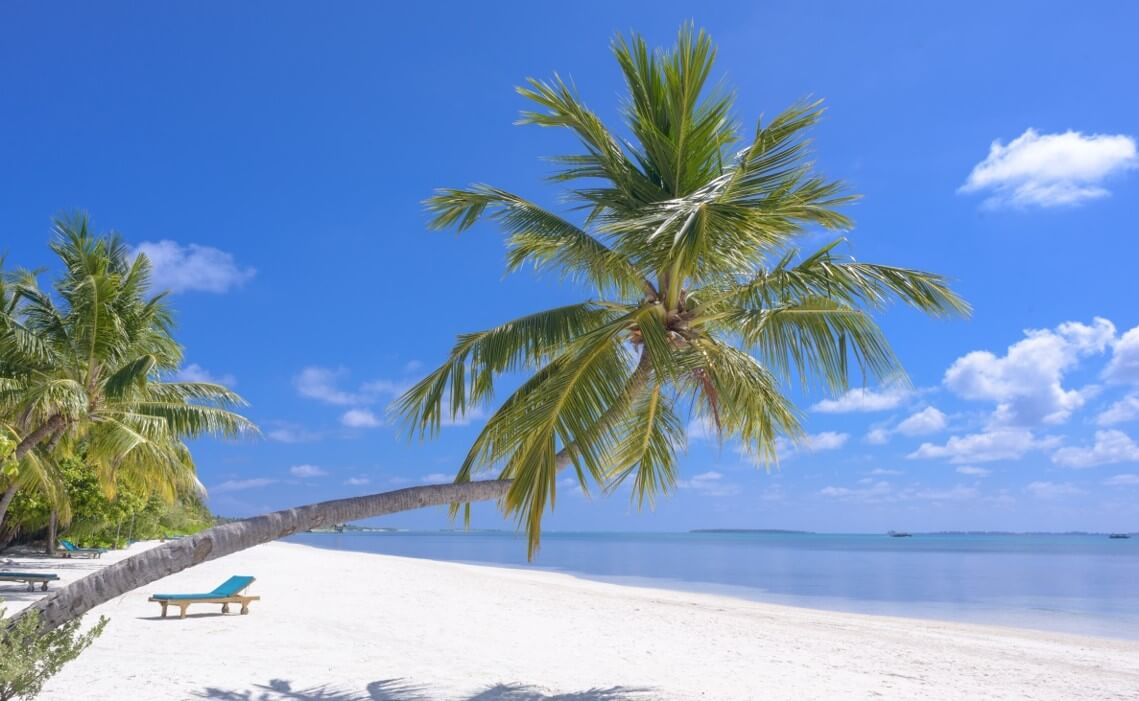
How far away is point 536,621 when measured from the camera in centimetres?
1240

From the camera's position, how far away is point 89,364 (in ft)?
38.5

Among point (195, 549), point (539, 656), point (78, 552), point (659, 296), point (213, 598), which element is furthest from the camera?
point (78, 552)

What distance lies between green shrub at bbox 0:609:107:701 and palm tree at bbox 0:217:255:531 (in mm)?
7137

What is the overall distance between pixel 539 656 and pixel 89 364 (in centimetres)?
771

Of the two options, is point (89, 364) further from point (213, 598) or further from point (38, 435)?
point (213, 598)

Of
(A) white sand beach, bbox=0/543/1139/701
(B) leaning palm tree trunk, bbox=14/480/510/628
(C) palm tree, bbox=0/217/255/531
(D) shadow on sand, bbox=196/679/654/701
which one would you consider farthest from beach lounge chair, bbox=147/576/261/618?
(B) leaning palm tree trunk, bbox=14/480/510/628

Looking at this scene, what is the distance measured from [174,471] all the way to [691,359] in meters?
10.7

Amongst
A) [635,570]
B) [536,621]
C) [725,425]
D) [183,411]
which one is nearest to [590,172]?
[725,425]

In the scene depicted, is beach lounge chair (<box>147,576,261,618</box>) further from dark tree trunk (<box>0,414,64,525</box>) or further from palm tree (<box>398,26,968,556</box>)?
palm tree (<box>398,26,968,556</box>)

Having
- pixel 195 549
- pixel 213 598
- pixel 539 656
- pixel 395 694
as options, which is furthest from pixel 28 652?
pixel 213 598

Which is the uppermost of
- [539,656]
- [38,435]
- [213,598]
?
[38,435]

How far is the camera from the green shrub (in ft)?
12.8

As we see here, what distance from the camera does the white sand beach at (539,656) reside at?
23.1 ft

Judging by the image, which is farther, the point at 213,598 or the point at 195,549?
the point at 213,598
